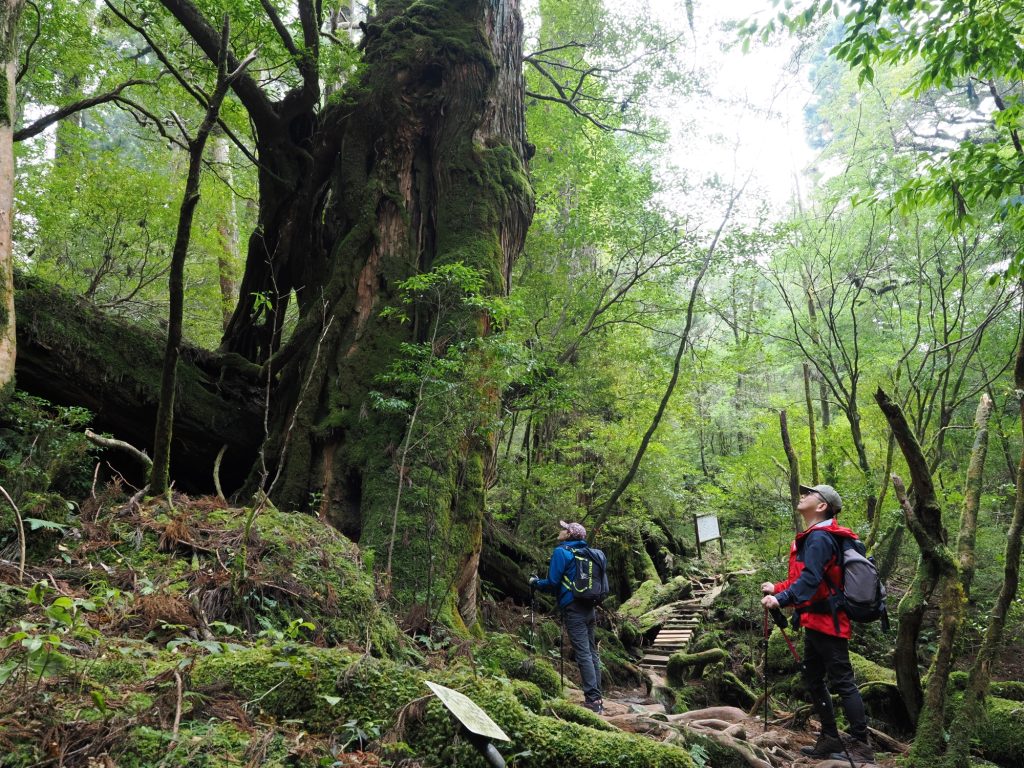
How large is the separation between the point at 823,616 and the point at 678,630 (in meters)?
8.75

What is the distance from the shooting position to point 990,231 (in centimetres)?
1134

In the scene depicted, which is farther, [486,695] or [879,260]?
[879,260]

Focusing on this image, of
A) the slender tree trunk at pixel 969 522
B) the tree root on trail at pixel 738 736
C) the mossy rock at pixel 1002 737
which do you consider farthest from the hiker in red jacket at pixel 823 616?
the mossy rock at pixel 1002 737

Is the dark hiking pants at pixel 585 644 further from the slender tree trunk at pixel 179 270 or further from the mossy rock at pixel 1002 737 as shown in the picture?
the slender tree trunk at pixel 179 270

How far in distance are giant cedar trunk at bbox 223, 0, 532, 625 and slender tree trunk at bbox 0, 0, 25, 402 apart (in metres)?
1.97

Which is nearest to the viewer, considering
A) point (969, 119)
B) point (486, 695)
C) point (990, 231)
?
point (486, 695)

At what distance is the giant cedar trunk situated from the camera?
627 centimetres

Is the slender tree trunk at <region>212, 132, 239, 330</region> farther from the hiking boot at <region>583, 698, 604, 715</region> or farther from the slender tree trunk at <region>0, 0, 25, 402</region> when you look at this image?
the hiking boot at <region>583, 698, 604, 715</region>

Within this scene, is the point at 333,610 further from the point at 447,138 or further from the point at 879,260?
the point at 879,260

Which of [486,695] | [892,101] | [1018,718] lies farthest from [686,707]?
[892,101]

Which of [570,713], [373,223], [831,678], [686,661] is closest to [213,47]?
[373,223]

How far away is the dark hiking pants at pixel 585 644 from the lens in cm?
618

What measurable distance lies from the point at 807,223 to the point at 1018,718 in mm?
10198

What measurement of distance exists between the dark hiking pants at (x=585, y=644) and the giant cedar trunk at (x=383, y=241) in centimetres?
112
